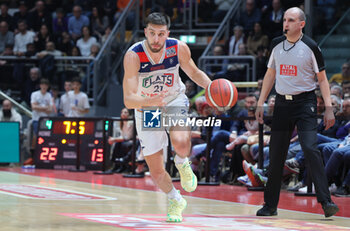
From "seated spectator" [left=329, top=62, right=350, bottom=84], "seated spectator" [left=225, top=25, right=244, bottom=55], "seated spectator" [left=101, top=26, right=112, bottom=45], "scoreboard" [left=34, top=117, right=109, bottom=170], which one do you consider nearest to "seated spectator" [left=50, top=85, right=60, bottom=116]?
"scoreboard" [left=34, top=117, right=109, bottom=170]

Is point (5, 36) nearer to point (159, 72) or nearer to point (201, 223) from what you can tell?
point (159, 72)

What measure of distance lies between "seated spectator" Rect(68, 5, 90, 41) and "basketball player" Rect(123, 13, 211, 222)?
14178 mm

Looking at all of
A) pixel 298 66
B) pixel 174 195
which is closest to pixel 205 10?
pixel 298 66

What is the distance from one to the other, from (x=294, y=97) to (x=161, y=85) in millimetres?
1496

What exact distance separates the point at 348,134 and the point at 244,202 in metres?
2.06

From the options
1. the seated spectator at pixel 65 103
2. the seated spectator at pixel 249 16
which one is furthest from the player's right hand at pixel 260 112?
the seated spectator at pixel 65 103

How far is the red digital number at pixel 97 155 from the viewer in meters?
15.4

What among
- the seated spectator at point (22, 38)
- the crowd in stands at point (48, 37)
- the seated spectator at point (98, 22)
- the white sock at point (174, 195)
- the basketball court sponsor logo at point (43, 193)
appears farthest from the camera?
the seated spectator at point (98, 22)

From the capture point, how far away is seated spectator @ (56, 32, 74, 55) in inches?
805

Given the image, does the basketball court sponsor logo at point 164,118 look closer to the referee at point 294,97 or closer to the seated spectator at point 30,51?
the referee at point 294,97

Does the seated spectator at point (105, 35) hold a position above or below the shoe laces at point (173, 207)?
above

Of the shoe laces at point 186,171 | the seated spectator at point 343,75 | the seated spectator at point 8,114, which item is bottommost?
the seated spectator at point 8,114

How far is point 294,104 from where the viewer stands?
25.1ft

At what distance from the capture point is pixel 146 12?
66.4 ft
